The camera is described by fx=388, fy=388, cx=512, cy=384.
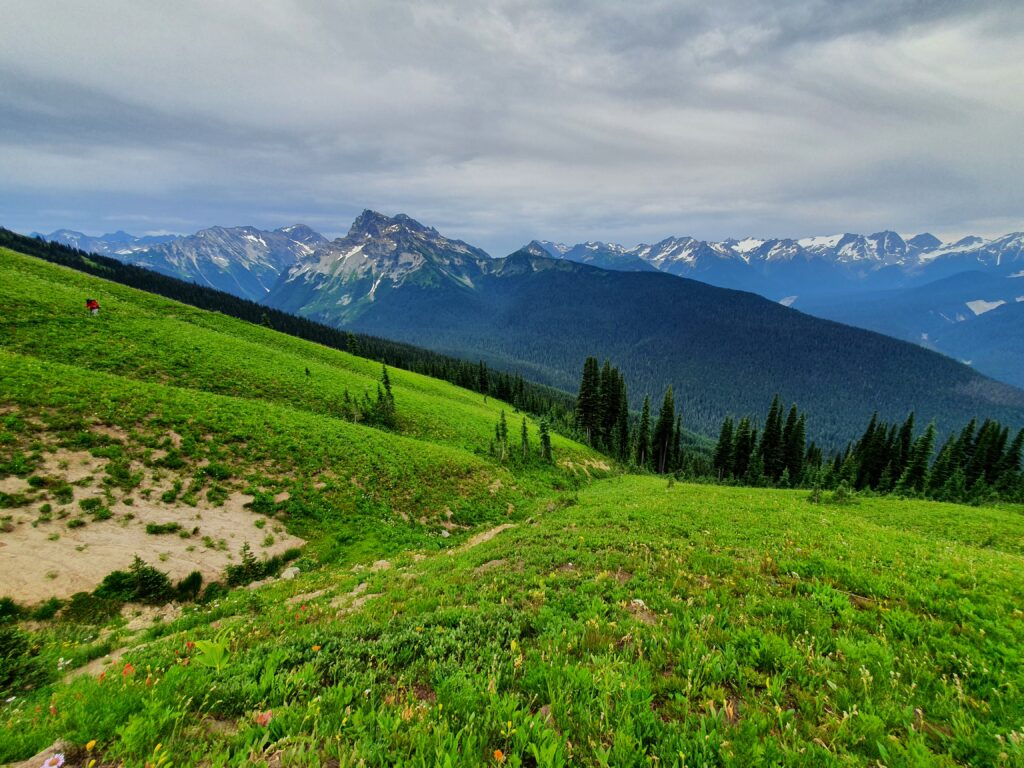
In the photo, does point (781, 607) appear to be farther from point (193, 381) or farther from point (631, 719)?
point (193, 381)

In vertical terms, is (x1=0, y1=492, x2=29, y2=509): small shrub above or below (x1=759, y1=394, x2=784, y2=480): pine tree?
above

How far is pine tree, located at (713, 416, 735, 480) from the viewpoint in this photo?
76.4 metres

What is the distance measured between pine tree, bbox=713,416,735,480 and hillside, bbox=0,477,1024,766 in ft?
243

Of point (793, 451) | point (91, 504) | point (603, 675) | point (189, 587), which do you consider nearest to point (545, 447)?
point (189, 587)

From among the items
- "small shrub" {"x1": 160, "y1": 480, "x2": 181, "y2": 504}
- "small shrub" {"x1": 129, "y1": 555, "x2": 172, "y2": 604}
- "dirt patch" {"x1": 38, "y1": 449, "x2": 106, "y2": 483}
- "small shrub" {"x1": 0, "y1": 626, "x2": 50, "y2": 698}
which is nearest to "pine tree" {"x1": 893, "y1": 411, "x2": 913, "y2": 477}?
"small shrub" {"x1": 129, "y1": 555, "x2": 172, "y2": 604}

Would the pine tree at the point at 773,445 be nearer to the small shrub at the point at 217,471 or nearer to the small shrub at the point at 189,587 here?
the small shrub at the point at 217,471

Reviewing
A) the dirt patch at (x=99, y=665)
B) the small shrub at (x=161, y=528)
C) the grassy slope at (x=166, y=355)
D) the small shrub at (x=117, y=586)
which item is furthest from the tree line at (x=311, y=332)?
the dirt patch at (x=99, y=665)

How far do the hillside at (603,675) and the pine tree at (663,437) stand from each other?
72.0 metres

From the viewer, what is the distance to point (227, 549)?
1459 cm

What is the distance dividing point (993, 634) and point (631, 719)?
643cm

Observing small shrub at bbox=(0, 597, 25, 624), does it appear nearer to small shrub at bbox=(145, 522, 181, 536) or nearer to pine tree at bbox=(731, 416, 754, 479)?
small shrub at bbox=(145, 522, 181, 536)

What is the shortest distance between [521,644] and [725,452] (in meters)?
83.9

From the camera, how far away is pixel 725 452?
77.9m

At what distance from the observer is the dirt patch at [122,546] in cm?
1070
